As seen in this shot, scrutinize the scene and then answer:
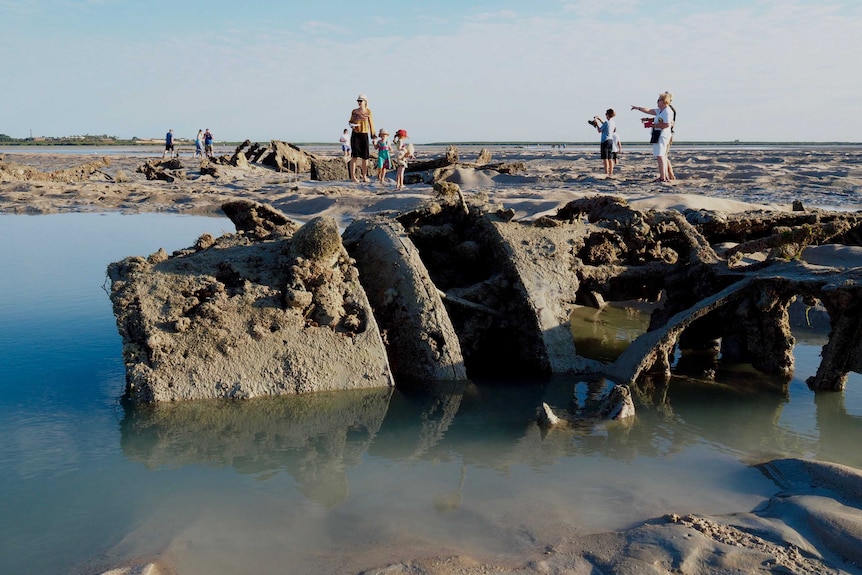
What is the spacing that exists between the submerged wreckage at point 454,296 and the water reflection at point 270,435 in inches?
4.4

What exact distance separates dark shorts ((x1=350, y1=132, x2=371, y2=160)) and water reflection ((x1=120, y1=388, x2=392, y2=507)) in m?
10.3

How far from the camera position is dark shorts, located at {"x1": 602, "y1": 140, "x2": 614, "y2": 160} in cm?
1680

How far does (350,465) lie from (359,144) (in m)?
11.8

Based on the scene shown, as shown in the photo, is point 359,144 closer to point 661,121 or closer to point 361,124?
point 361,124

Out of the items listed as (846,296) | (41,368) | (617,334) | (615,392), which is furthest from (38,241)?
(846,296)

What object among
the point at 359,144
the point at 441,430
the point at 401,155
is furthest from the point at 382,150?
the point at 441,430

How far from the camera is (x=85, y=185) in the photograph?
1959 cm

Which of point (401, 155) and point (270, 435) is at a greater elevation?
point (401, 155)

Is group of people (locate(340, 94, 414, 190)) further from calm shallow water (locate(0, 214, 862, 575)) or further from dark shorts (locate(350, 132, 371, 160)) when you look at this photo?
calm shallow water (locate(0, 214, 862, 575))

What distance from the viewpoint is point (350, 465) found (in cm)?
399

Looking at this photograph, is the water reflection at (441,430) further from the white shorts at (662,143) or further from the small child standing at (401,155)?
the small child standing at (401,155)

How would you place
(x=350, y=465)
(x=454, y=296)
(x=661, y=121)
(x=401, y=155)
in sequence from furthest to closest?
(x=401, y=155) < (x=661, y=121) < (x=454, y=296) < (x=350, y=465)

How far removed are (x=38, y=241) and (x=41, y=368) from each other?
6.72 m

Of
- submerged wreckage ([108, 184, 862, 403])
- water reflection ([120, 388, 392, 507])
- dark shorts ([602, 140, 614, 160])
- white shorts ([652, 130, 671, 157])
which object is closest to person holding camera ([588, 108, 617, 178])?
dark shorts ([602, 140, 614, 160])
